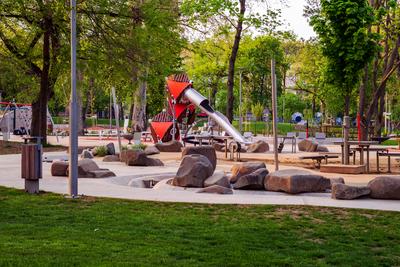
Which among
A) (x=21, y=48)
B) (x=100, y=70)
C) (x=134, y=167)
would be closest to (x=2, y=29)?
(x=21, y=48)

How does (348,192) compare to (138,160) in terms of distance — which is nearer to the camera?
(348,192)

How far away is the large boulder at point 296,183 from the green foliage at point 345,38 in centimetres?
693

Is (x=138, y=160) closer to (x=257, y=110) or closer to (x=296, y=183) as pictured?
(x=296, y=183)

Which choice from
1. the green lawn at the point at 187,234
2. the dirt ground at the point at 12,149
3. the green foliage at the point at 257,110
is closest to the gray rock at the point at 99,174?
the green lawn at the point at 187,234

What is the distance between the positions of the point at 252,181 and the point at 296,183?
1132 millimetres

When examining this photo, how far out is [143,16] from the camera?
24812 mm

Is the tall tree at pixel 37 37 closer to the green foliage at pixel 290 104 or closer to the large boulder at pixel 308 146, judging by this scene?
the large boulder at pixel 308 146

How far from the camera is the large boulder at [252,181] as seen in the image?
44.9 ft

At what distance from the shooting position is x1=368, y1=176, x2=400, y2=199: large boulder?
11969 millimetres

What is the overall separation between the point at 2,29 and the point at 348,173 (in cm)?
1664

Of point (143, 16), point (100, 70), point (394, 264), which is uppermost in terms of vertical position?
point (143, 16)

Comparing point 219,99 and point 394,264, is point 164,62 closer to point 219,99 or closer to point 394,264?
point 394,264

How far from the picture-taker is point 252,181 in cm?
1372

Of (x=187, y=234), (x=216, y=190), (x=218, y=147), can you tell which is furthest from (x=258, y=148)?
(x=187, y=234)
